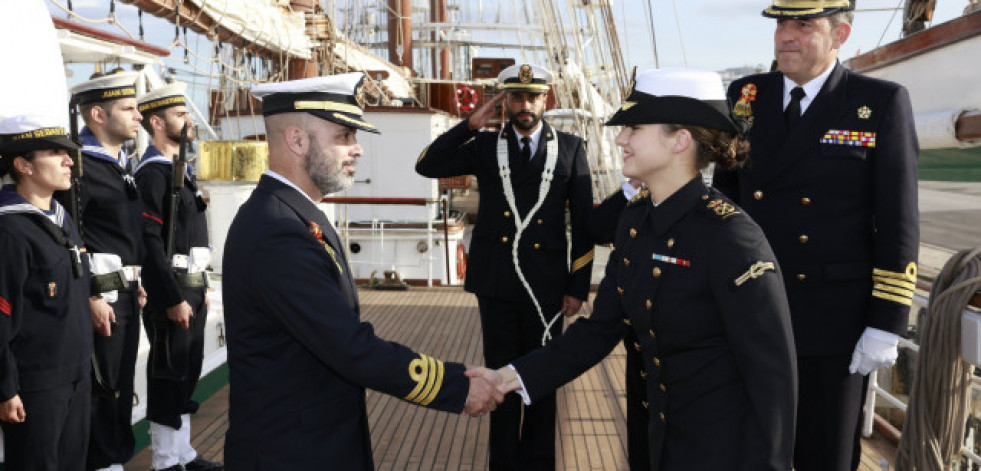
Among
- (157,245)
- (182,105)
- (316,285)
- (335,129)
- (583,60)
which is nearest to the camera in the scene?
(316,285)

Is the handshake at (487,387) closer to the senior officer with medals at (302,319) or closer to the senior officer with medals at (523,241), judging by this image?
the senior officer with medals at (302,319)

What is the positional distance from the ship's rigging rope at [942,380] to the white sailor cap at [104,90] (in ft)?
10.9

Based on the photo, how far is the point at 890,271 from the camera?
7.63ft

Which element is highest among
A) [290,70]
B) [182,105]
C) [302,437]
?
[290,70]

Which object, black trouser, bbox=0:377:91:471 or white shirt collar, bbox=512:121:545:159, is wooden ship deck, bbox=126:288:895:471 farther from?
white shirt collar, bbox=512:121:545:159

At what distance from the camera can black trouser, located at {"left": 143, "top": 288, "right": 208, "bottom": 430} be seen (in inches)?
146

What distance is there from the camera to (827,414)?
95.0 inches

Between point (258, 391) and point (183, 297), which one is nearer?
point (258, 391)

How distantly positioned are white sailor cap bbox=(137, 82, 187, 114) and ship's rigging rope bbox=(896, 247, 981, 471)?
132 inches

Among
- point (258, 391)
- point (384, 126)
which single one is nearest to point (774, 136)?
point (258, 391)

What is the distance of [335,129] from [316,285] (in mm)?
431

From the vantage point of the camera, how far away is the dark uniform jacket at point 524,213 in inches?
140

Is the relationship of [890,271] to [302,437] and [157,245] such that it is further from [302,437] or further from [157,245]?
[157,245]

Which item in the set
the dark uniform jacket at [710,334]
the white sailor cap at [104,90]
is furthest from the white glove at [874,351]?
the white sailor cap at [104,90]
